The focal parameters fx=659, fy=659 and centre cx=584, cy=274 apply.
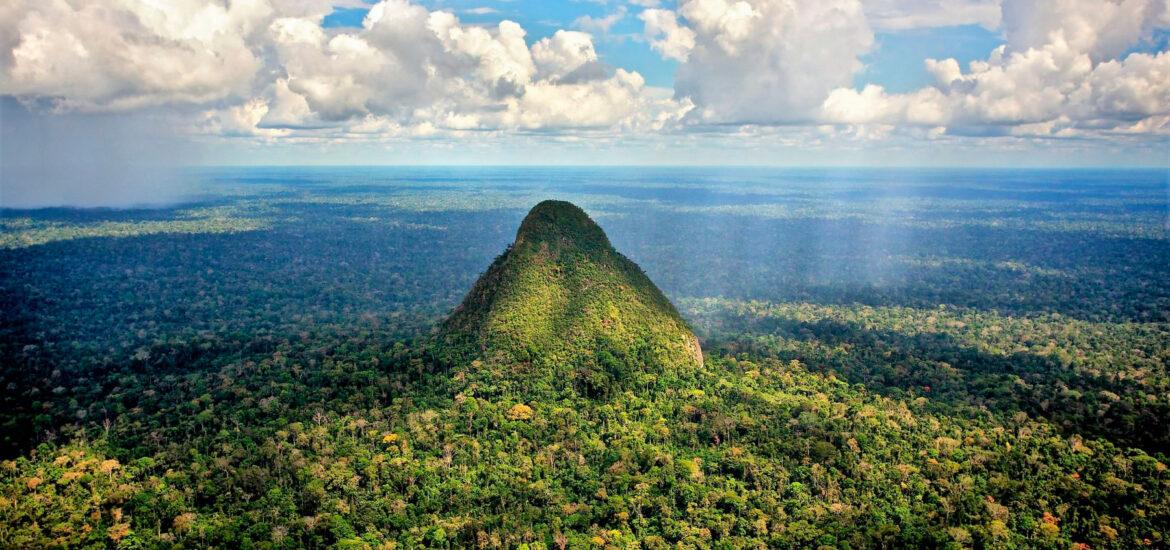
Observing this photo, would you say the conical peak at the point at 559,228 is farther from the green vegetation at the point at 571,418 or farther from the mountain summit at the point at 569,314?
the green vegetation at the point at 571,418

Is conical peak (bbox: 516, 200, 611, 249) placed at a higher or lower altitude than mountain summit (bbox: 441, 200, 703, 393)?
higher

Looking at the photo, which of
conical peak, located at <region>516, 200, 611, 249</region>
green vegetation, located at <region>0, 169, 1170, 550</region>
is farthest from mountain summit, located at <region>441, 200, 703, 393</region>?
green vegetation, located at <region>0, 169, 1170, 550</region>

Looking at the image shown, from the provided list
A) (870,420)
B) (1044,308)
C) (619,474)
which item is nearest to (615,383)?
(619,474)

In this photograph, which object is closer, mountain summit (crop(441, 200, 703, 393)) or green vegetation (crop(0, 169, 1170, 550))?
green vegetation (crop(0, 169, 1170, 550))

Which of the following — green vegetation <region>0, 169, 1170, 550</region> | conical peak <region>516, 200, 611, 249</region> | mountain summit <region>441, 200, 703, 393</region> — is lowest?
green vegetation <region>0, 169, 1170, 550</region>

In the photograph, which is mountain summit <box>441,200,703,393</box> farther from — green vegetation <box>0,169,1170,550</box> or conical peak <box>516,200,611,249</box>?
green vegetation <box>0,169,1170,550</box>

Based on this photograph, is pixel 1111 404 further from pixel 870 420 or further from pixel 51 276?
pixel 51 276
